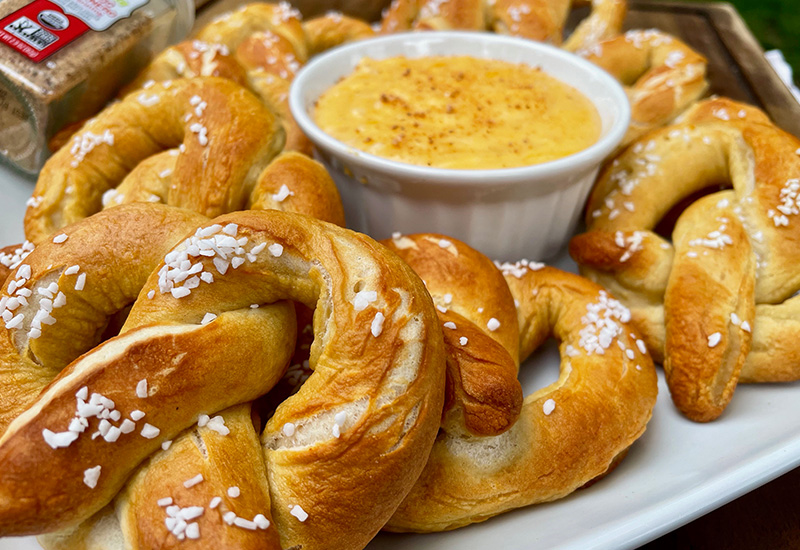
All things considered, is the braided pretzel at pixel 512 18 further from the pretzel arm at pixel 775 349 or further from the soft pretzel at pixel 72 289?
the soft pretzel at pixel 72 289

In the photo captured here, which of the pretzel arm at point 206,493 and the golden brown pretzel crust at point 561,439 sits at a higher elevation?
the pretzel arm at point 206,493

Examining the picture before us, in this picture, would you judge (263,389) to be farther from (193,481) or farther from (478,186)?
(478,186)

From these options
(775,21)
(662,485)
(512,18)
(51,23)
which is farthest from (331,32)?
(775,21)

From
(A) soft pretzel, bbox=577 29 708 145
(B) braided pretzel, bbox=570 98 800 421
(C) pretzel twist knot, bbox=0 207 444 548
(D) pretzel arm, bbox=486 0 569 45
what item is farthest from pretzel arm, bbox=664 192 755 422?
(D) pretzel arm, bbox=486 0 569 45

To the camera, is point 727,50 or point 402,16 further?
point 727,50

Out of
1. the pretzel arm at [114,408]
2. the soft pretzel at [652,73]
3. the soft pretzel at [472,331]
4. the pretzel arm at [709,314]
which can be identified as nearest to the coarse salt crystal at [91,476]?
the pretzel arm at [114,408]

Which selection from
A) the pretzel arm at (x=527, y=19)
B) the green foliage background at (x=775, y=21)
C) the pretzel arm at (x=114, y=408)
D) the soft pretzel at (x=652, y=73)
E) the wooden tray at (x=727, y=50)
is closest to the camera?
the pretzel arm at (x=114, y=408)
